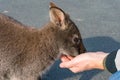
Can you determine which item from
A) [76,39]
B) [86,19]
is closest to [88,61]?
[76,39]

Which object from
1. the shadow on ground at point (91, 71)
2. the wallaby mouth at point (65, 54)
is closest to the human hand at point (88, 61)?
the wallaby mouth at point (65, 54)

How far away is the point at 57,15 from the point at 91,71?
3.39 feet

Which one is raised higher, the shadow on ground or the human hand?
the human hand

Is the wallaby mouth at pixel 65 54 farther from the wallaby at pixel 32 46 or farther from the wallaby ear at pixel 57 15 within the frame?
the wallaby ear at pixel 57 15

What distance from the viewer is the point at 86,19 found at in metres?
A: 5.87

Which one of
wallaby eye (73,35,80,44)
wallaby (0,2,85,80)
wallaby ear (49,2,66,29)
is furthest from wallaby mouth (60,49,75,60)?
wallaby ear (49,2,66,29)

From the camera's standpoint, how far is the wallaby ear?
155 inches

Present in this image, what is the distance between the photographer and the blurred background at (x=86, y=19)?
4797mm

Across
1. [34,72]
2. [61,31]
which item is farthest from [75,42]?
[34,72]

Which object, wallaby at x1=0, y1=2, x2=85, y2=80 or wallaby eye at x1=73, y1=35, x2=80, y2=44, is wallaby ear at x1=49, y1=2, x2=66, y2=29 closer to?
wallaby at x1=0, y1=2, x2=85, y2=80

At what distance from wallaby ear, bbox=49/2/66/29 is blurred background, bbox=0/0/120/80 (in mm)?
736

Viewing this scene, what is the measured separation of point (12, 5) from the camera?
6.29 m

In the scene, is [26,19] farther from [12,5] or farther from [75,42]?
[75,42]

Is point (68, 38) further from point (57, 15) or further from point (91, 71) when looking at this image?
point (91, 71)
